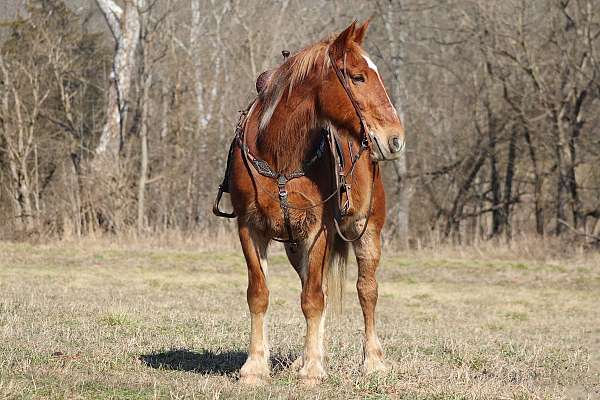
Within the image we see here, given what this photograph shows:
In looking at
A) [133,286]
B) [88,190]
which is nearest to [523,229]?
[88,190]

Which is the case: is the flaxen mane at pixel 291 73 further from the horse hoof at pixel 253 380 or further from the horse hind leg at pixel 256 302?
the horse hoof at pixel 253 380

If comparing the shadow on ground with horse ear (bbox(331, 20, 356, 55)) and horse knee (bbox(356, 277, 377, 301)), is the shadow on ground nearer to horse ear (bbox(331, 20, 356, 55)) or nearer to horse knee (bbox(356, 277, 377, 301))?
horse knee (bbox(356, 277, 377, 301))

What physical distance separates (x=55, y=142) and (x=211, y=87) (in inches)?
197

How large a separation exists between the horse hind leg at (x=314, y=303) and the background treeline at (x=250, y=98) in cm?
1747

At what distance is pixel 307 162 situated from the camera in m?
6.06

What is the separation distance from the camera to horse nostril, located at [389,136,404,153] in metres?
5.62

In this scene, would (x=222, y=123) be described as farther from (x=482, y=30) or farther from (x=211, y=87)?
(x=482, y=30)

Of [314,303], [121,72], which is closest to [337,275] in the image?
[314,303]

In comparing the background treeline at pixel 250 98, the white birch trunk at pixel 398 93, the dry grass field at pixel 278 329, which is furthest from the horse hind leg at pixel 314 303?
the white birch trunk at pixel 398 93

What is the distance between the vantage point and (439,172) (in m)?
27.5

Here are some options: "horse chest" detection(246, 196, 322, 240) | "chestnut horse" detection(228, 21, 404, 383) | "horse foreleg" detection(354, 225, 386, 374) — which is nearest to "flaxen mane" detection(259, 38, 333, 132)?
"chestnut horse" detection(228, 21, 404, 383)

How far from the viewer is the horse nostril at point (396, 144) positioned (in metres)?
5.62

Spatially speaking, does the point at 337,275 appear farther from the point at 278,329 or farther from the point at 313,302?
the point at 278,329

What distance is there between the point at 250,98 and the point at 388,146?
20678mm
